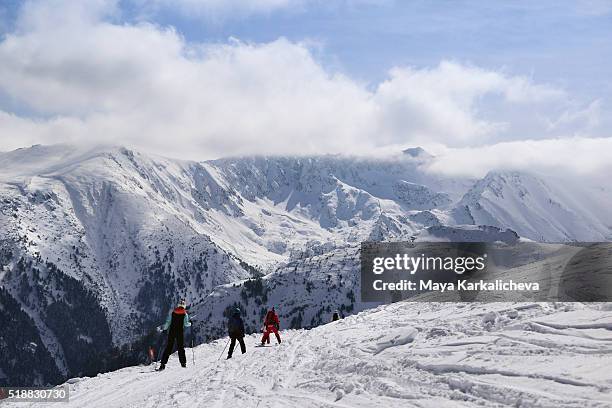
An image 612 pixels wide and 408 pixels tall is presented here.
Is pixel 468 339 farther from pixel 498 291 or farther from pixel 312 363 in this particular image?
pixel 498 291

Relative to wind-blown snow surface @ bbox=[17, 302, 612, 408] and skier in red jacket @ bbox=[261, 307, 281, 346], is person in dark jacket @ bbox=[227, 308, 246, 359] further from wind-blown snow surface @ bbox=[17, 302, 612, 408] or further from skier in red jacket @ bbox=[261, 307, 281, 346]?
skier in red jacket @ bbox=[261, 307, 281, 346]

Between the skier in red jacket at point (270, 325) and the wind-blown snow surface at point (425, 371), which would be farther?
the skier in red jacket at point (270, 325)

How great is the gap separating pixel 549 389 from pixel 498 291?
53.9 feet

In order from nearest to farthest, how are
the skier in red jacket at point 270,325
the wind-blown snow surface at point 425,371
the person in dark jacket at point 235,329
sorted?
the wind-blown snow surface at point 425,371 → the person in dark jacket at point 235,329 → the skier in red jacket at point 270,325

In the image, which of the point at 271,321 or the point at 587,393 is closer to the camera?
the point at 587,393

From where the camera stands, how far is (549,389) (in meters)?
12.8

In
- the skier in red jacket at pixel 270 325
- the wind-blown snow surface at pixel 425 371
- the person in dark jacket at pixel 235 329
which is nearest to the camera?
the wind-blown snow surface at pixel 425 371

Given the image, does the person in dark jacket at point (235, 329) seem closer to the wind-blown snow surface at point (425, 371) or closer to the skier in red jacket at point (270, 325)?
the wind-blown snow surface at point (425, 371)

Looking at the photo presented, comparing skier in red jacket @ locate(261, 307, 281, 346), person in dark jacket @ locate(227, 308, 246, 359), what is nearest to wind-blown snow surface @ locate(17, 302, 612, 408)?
person in dark jacket @ locate(227, 308, 246, 359)

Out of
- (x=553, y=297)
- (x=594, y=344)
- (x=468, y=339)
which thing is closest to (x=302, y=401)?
(x=468, y=339)

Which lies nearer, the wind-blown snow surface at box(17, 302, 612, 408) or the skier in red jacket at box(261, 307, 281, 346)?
the wind-blown snow surface at box(17, 302, 612, 408)

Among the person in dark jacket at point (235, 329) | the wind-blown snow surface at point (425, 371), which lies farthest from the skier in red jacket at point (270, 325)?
the wind-blown snow surface at point (425, 371)

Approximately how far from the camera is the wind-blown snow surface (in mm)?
13406

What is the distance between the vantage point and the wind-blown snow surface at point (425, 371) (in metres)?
13.4
